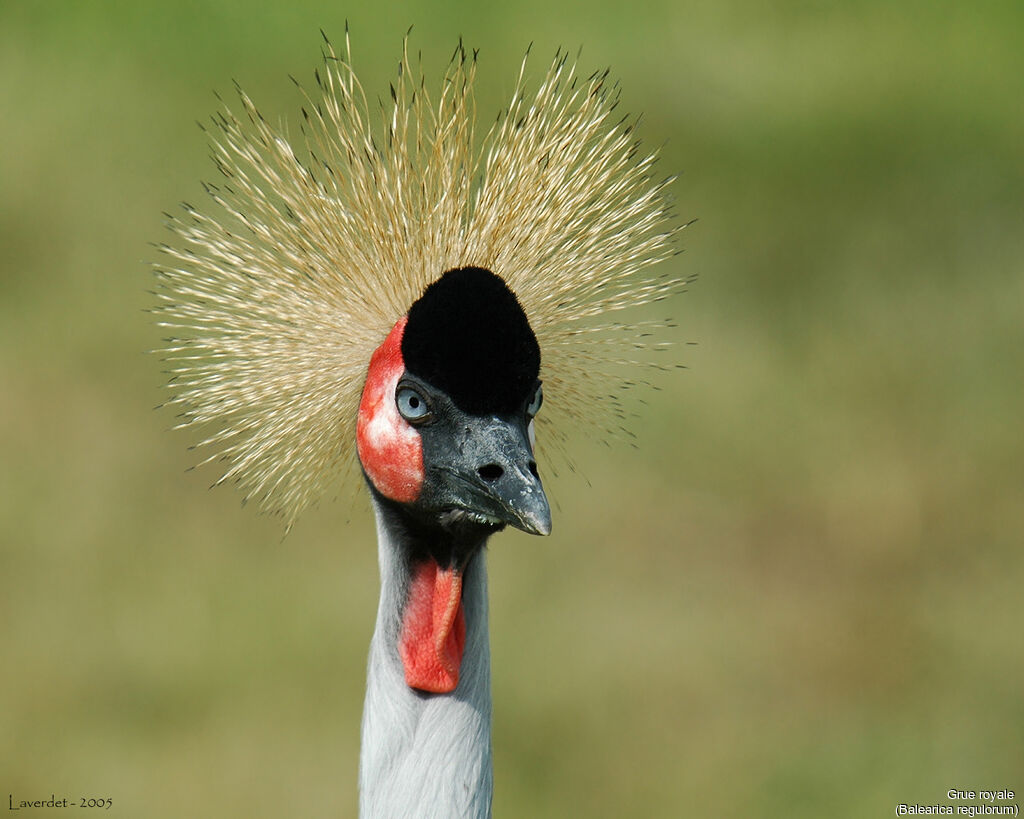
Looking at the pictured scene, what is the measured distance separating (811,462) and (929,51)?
73.9 inches

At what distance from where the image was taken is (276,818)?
2688mm

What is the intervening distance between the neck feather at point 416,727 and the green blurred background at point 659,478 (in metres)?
1.31

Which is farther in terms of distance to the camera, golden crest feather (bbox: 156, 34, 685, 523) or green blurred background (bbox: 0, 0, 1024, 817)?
green blurred background (bbox: 0, 0, 1024, 817)

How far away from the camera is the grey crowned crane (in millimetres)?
1369

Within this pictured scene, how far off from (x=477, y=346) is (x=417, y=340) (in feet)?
0.24

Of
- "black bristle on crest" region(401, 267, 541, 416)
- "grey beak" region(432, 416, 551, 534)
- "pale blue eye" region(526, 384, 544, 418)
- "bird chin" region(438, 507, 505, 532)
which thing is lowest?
"bird chin" region(438, 507, 505, 532)

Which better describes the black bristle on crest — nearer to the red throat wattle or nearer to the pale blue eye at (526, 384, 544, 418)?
the pale blue eye at (526, 384, 544, 418)

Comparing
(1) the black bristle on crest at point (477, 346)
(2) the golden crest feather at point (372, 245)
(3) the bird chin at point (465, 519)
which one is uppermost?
(2) the golden crest feather at point (372, 245)

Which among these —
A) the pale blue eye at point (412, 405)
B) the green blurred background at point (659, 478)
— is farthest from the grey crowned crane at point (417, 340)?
the green blurred background at point (659, 478)

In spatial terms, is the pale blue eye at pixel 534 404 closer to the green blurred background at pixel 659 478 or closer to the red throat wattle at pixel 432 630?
the red throat wattle at pixel 432 630

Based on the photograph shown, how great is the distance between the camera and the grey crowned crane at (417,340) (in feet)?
4.49

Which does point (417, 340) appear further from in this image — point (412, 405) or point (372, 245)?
point (372, 245)

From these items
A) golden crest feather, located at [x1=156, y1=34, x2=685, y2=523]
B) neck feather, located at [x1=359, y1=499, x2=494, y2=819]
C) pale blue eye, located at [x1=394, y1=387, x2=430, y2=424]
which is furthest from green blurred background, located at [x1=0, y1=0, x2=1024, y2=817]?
pale blue eye, located at [x1=394, y1=387, x2=430, y2=424]

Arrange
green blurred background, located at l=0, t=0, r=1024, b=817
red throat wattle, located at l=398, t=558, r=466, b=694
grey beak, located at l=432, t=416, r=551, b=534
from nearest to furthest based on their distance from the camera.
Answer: grey beak, located at l=432, t=416, r=551, b=534 → red throat wattle, located at l=398, t=558, r=466, b=694 → green blurred background, located at l=0, t=0, r=1024, b=817
